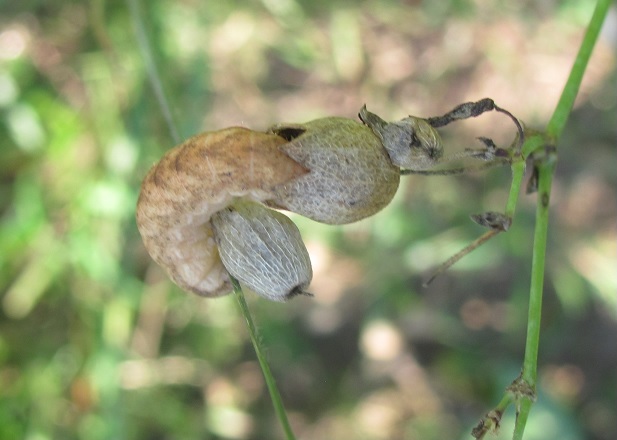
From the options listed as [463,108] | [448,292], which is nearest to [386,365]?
[448,292]

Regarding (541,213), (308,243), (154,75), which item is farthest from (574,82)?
(308,243)

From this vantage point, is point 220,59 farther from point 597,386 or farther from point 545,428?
point 597,386

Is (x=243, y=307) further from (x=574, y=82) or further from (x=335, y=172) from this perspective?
(x=574, y=82)

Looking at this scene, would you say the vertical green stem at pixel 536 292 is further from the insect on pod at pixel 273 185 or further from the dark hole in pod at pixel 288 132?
the dark hole in pod at pixel 288 132

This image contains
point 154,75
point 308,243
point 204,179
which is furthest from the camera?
point 308,243

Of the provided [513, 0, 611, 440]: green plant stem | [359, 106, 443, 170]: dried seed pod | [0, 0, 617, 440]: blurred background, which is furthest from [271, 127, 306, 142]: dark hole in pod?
[0, 0, 617, 440]: blurred background

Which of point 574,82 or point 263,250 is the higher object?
point 574,82

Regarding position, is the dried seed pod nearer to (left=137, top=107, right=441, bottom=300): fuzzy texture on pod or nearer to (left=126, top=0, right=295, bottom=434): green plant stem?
(left=137, top=107, right=441, bottom=300): fuzzy texture on pod

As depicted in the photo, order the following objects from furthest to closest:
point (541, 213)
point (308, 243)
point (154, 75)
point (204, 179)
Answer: point (308, 243) < point (154, 75) < point (541, 213) < point (204, 179)
